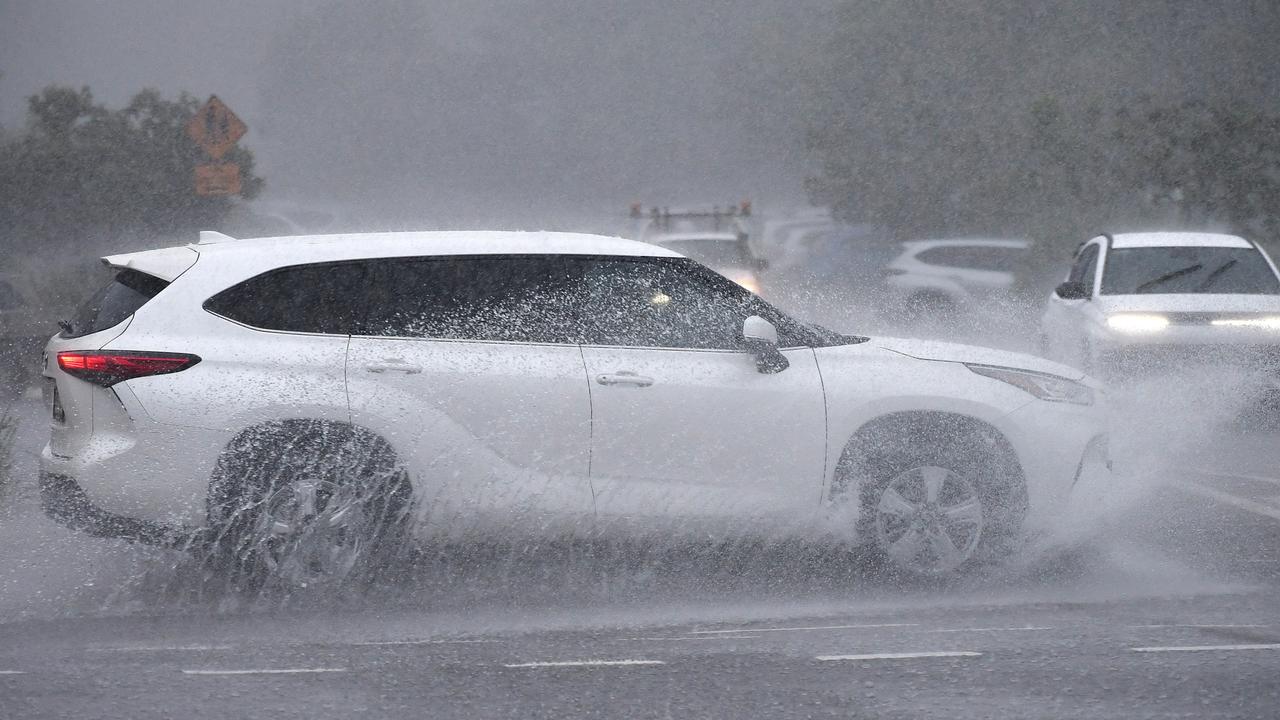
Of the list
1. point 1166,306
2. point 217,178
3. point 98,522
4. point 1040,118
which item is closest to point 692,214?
point 1040,118

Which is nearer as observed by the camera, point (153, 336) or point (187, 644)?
point (187, 644)

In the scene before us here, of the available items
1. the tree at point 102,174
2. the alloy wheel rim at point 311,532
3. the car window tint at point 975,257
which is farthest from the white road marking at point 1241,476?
the tree at point 102,174

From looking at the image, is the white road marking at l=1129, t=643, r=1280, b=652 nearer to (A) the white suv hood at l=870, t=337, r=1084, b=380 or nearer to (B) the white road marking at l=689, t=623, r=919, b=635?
(B) the white road marking at l=689, t=623, r=919, b=635

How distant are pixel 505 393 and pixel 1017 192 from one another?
24403 millimetres

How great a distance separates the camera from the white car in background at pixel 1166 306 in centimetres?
1191

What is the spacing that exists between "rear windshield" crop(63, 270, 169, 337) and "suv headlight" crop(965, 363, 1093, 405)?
3.42 metres

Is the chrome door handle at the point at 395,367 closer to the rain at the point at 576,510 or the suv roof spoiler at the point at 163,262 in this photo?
the rain at the point at 576,510

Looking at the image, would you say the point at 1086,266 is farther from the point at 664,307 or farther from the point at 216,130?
the point at 216,130

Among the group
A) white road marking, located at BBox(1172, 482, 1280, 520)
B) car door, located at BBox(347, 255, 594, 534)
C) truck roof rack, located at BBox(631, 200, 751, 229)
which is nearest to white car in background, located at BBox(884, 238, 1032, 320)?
truck roof rack, located at BBox(631, 200, 751, 229)

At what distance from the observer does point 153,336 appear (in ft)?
19.7

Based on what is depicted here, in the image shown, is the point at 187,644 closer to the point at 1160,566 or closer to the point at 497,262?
the point at 497,262

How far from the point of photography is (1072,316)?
1318 centimetres

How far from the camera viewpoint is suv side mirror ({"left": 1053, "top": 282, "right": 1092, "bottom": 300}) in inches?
500

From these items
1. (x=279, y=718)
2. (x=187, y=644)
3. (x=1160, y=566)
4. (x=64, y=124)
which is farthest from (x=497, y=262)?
(x=64, y=124)
